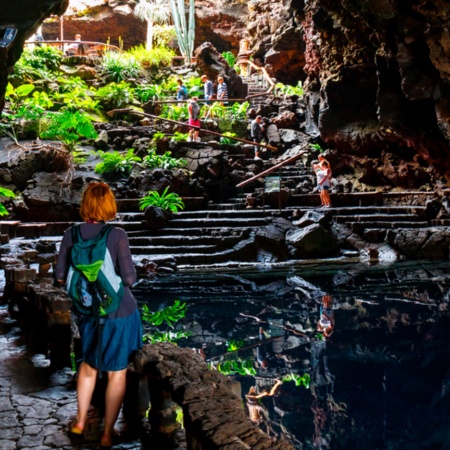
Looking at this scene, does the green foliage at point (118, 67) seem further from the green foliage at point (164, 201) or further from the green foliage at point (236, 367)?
the green foliage at point (236, 367)

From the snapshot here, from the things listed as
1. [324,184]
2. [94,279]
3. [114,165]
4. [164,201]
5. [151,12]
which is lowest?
[94,279]

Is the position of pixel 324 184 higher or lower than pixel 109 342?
higher

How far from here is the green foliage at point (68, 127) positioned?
20.0 meters

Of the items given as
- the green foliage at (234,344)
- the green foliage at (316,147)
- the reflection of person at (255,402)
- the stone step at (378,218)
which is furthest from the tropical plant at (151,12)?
the reflection of person at (255,402)

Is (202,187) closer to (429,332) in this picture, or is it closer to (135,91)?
(135,91)

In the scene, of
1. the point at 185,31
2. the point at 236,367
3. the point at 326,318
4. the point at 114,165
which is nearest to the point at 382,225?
the point at 326,318

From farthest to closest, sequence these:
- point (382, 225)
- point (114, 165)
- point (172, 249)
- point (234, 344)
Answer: point (114, 165) < point (382, 225) < point (172, 249) < point (234, 344)

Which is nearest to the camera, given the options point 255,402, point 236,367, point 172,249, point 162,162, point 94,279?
point 94,279

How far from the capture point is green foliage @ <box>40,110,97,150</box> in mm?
19953

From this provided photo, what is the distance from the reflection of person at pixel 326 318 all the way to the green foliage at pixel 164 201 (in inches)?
316

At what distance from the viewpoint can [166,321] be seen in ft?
28.8

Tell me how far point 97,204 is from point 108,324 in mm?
743

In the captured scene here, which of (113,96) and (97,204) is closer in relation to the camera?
(97,204)

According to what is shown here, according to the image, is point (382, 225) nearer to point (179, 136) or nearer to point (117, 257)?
point (179, 136)
